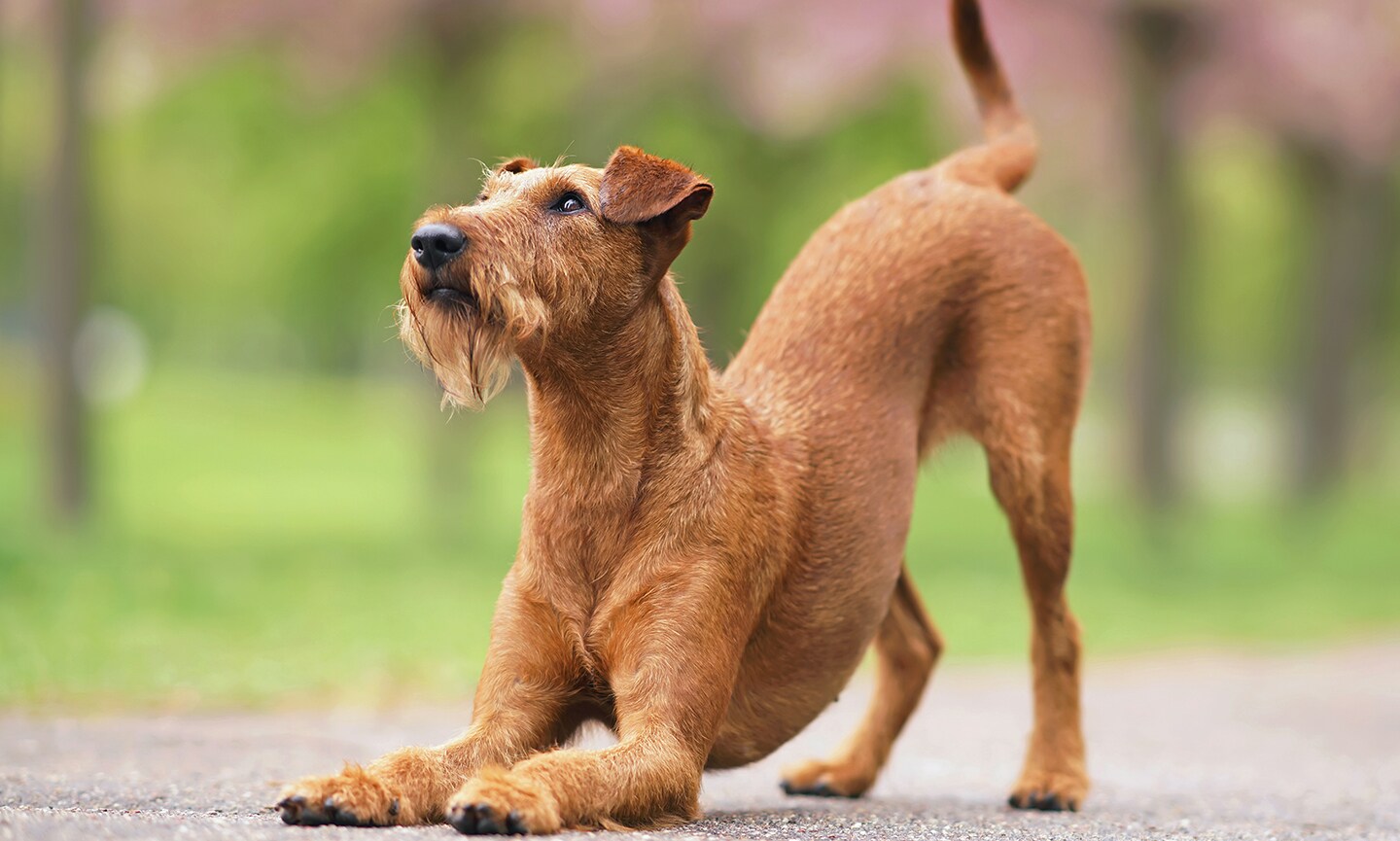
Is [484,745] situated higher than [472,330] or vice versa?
[472,330]

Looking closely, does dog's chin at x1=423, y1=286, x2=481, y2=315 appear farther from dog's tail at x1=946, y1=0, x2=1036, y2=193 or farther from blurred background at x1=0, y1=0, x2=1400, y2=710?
dog's tail at x1=946, y1=0, x2=1036, y2=193

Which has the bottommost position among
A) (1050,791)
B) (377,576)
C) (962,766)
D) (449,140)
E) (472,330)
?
(1050,791)

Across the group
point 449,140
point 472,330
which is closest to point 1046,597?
point 472,330

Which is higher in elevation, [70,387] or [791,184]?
[791,184]

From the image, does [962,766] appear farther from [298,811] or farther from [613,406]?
[298,811]

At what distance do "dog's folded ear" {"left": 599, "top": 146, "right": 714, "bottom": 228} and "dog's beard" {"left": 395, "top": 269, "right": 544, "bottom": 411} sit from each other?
0.43 m

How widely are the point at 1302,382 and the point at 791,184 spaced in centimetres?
911

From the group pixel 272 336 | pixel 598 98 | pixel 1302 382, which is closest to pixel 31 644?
pixel 598 98

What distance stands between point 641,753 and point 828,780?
2.07 metres

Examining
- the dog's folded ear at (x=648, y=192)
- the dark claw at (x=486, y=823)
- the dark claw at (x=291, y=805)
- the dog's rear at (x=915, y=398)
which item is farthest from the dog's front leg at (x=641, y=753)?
the dog's folded ear at (x=648, y=192)

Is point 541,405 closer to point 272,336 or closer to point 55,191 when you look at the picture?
point 55,191

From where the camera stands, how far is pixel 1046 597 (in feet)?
20.5

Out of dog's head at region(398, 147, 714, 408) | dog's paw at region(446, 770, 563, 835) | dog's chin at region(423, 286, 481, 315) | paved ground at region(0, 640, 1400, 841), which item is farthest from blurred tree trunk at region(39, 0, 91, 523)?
dog's paw at region(446, 770, 563, 835)

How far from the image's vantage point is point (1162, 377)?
59.4ft
